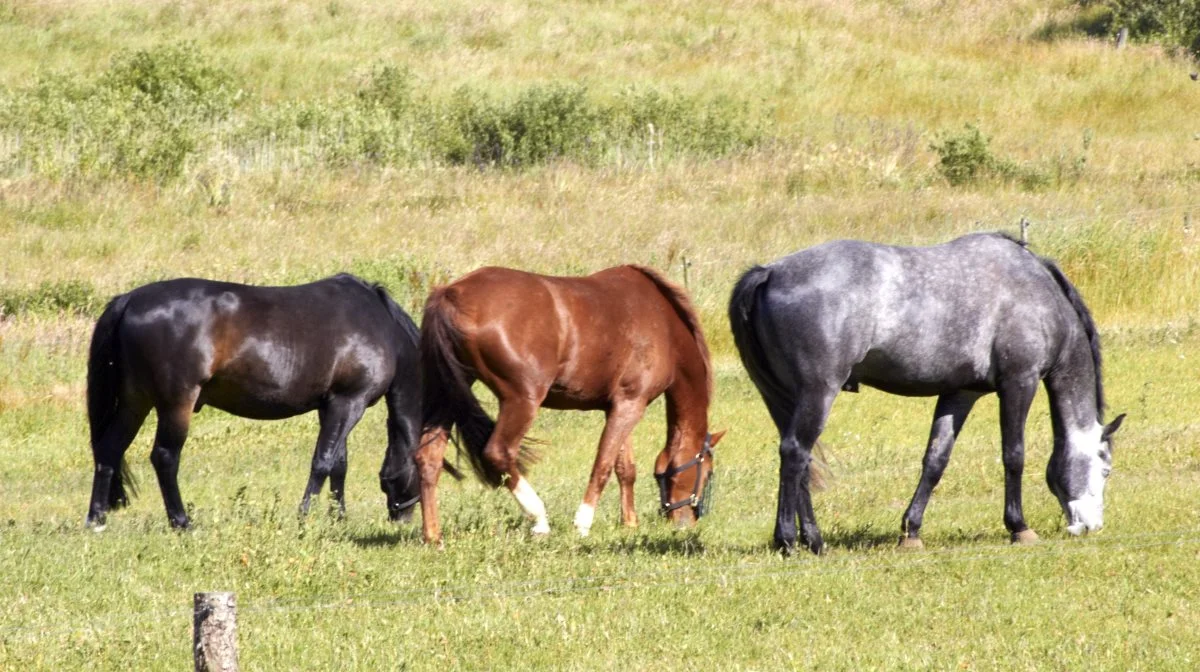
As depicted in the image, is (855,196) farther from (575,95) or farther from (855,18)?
(855,18)

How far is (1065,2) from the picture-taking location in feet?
176

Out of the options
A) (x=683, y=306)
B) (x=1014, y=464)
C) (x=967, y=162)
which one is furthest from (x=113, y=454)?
(x=967, y=162)

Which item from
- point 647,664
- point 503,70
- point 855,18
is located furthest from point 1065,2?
point 647,664

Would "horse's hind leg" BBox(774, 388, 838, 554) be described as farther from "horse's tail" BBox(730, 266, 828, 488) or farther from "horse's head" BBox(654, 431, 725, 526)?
"horse's head" BBox(654, 431, 725, 526)

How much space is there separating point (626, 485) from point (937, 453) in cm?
243

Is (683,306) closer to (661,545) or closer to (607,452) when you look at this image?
(607,452)

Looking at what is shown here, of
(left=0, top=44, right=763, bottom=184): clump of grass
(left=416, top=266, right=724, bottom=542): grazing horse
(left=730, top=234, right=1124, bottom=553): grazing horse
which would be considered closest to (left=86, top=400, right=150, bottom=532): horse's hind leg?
(left=416, top=266, right=724, bottom=542): grazing horse

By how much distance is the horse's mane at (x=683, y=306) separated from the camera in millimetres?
10430

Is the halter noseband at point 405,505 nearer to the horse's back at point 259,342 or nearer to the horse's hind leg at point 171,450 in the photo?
the horse's back at point 259,342

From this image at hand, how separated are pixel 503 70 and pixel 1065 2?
886 inches

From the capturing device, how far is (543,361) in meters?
9.72

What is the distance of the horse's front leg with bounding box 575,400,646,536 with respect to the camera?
987cm

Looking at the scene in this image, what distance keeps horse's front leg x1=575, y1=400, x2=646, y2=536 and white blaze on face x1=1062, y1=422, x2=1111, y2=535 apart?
2.87m

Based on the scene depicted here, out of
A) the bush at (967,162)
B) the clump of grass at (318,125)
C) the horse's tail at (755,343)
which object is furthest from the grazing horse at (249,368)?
the bush at (967,162)
